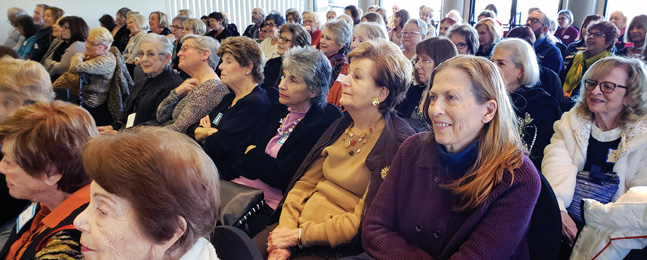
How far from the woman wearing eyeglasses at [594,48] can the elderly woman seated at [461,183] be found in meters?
3.31

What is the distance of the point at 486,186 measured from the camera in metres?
1.36

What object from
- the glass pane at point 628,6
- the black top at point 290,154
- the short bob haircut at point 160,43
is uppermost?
the glass pane at point 628,6

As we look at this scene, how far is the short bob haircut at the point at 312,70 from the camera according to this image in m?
2.50

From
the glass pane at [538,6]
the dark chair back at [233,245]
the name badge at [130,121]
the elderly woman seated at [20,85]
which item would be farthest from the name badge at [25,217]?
the glass pane at [538,6]

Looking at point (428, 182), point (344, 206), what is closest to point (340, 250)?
point (344, 206)

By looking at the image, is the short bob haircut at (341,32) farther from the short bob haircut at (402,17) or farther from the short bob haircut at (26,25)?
the short bob haircut at (26,25)

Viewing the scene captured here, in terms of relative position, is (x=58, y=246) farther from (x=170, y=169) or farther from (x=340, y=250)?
(x=340, y=250)

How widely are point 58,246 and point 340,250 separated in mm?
1032

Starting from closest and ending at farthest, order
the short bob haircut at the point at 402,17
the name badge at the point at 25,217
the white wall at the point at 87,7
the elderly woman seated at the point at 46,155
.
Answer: the elderly woman seated at the point at 46,155, the name badge at the point at 25,217, the short bob haircut at the point at 402,17, the white wall at the point at 87,7

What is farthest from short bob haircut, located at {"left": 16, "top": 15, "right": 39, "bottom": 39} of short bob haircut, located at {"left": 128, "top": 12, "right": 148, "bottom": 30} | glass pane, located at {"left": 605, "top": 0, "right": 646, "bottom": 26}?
glass pane, located at {"left": 605, "top": 0, "right": 646, "bottom": 26}

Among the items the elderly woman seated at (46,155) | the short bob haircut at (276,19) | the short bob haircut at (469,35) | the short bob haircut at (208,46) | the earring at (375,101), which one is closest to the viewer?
the elderly woman seated at (46,155)

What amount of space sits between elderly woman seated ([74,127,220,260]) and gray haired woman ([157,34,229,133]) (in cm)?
201

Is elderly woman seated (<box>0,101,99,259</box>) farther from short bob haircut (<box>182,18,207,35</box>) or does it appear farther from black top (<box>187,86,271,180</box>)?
short bob haircut (<box>182,18,207,35</box>)

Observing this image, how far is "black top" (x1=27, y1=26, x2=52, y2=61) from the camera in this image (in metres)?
6.93
